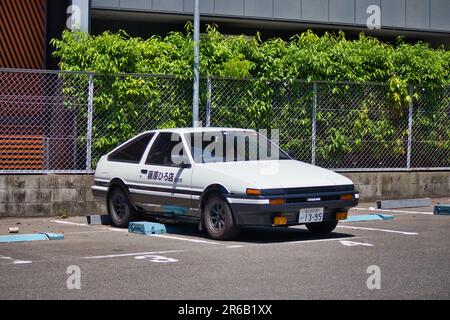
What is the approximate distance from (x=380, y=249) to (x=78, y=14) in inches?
396

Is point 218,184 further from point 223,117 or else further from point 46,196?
point 223,117

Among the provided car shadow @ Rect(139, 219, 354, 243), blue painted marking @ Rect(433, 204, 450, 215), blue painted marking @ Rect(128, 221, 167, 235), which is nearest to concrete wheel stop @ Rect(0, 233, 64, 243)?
blue painted marking @ Rect(128, 221, 167, 235)

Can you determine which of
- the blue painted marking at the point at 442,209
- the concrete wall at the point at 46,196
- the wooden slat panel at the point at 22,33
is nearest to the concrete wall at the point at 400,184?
the blue painted marking at the point at 442,209

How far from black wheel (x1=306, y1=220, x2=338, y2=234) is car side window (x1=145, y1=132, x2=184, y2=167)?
83.8 inches

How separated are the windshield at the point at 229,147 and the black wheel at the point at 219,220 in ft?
2.47

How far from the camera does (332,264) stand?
9641 mm

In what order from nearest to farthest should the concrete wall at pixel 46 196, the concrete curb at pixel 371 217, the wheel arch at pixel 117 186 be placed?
the wheel arch at pixel 117 186 → the concrete curb at pixel 371 217 → the concrete wall at pixel 46 196

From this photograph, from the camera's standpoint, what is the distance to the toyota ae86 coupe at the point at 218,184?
11438mm

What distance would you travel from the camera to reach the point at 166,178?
12.6 m

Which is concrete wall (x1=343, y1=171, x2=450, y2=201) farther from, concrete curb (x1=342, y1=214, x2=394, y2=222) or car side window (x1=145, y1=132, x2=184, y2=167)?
car side window (x1=145, y1=132, x2=184, y2=167)

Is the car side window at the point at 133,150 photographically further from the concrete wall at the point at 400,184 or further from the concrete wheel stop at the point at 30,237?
the concrete wall at the point at 400,184

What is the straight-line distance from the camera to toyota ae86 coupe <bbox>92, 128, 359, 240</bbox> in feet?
37.5

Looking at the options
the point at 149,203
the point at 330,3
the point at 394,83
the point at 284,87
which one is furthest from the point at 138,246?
the point at 330,3

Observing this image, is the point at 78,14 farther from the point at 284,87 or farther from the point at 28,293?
the point at 28,293
